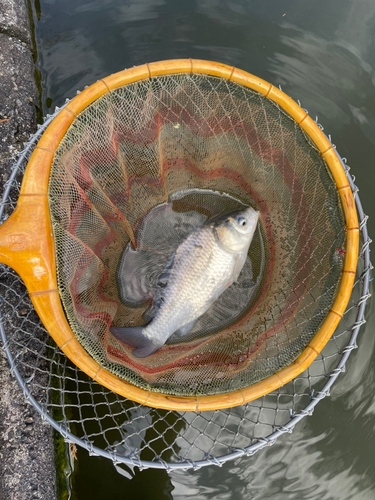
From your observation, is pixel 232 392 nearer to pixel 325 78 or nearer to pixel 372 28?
pixel 325 78

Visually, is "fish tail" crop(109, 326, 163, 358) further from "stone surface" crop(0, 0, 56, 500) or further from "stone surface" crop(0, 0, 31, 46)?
"stone surface" crop(0, 0, 31, 46)

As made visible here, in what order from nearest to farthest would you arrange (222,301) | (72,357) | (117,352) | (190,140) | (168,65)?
(72,357)
(168,65)
(117,352)
(190,140)
(222,301)

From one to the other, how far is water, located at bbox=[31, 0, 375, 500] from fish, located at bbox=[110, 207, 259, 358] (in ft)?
3.23

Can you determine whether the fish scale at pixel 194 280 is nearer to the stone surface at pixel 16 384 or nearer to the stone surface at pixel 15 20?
the stone surface at pixel 16 384

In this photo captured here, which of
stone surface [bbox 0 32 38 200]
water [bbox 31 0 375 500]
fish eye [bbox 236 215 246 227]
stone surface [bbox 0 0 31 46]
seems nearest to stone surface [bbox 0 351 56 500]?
water [bbox 31 0 375 500]

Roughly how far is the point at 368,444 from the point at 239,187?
1925 millimetres

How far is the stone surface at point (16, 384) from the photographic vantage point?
1.88 m

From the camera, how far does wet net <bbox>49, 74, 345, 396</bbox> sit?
5.07 ft

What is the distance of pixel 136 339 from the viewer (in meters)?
1.85

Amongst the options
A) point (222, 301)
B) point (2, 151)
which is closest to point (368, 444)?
point (222, 301)

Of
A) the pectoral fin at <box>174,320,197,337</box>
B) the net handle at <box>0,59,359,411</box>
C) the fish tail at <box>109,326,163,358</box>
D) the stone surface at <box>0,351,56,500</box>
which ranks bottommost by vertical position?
the stone surface at <box>0,351,56,500</box>

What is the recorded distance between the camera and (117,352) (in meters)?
1.66

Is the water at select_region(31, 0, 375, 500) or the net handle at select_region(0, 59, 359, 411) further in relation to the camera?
the water at select_region(31, 0, 375, 500)

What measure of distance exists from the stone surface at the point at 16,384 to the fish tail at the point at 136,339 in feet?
2.29
